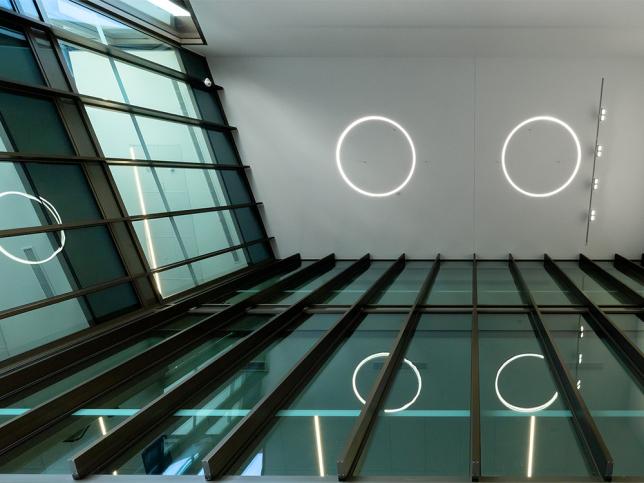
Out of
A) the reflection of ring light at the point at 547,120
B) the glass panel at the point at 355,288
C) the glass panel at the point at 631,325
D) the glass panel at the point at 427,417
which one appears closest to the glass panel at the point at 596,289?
the glass panel at the point at 631,325

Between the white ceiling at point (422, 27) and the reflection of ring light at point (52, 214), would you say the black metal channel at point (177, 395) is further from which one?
the white ceiling at point (422, 27)

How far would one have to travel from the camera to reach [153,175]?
7.21 metres

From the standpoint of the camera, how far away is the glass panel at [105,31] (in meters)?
5.90

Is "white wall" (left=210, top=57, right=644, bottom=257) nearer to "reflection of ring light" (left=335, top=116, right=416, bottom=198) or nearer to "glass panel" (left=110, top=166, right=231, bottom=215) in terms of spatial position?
"reflection of ring light" (left=335, top=116, right=416, bottom=198)

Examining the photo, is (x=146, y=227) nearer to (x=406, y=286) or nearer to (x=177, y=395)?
(x=177, y=395)

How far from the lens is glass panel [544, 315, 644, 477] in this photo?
301cm

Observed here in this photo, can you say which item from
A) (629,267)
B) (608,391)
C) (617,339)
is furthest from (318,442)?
(629,267)

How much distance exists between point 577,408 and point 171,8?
7.51 m

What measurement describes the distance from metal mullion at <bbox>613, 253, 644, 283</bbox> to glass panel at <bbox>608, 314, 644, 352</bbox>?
94.4 inches

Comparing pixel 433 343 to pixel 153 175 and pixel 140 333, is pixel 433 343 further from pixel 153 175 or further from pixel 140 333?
pixel 153 175

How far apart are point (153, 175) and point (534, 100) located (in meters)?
7.43

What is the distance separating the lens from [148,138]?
7.24m

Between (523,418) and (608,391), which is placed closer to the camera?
(523,418)

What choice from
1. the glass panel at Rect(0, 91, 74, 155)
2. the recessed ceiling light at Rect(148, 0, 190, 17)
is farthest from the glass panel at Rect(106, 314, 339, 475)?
the recessed ceiling light at Rect(148, 0, 190, 17)
